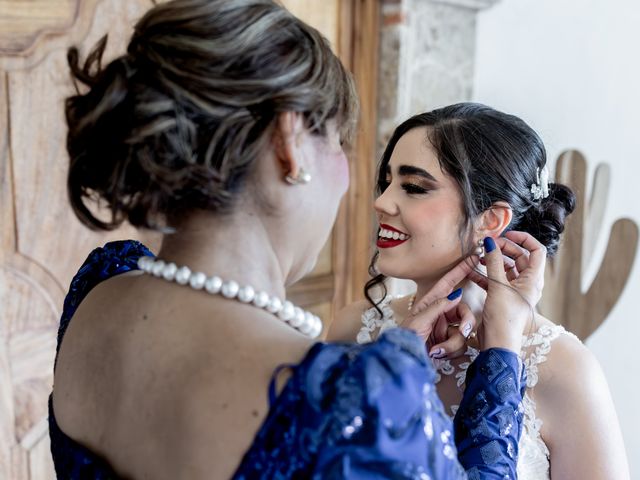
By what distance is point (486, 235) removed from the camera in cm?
133

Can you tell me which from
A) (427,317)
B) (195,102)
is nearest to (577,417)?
(427,317)

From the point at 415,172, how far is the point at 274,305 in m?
0.69

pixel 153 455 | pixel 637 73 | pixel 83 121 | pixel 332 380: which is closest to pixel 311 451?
pixel 332 380

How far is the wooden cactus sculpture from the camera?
7.57 feet

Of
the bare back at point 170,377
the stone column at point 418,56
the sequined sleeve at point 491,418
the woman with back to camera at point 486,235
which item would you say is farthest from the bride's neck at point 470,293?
the stone column at point 418,56

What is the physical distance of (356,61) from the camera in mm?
2346

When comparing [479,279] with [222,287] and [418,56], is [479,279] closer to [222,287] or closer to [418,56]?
[222,287]

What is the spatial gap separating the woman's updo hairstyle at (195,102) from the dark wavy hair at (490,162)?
0.67 metres

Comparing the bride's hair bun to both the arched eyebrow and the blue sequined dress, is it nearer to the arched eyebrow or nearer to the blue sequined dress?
the arched eyebrow

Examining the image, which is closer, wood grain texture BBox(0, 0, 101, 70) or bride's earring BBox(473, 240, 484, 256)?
bride's earring BBox(473, 240, 484, 256)

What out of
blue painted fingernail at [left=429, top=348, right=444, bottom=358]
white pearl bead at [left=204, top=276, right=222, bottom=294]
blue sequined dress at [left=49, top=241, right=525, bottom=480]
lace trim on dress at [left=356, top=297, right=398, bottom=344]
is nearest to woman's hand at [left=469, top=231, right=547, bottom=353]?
blue painted fingernail at [left=429, top=348, right=444, bottom=358]

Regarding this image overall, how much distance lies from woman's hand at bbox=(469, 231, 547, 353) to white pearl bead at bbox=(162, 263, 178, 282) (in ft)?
1.96

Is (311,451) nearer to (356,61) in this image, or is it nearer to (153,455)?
(153,455)

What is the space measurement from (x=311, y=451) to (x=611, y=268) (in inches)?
82.7
